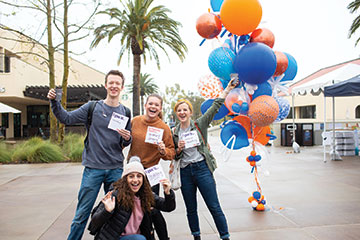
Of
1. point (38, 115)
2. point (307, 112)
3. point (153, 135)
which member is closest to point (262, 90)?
point (153, 135)

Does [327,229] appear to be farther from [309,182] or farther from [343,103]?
[343,103]

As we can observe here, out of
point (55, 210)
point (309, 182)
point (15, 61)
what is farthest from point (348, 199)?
point (15, 61)

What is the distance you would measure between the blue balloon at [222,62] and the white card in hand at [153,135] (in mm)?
1562

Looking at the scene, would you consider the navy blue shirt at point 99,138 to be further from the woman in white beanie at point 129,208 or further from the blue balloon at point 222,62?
the blue balloon at point 222,62

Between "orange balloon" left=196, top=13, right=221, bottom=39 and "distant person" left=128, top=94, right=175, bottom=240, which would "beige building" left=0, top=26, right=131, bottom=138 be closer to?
"orange balloon" left=196, top=13, right=221, bottom=39

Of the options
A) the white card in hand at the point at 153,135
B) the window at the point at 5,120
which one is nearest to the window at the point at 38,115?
the window at the point at 5,120

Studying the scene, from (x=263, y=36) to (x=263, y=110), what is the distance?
3.57 feet

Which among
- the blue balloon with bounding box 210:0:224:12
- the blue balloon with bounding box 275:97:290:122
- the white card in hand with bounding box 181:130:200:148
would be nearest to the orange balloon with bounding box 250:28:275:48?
the blue balloon with bounding box 210:0:224:12

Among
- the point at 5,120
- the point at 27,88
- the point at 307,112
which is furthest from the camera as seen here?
the point at 307,112

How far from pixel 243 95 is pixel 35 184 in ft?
18.3

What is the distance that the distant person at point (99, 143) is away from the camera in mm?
2934

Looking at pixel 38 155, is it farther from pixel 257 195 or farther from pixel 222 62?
pixel 222 62

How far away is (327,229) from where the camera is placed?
12.9 ft

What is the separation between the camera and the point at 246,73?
3924 millimetres
